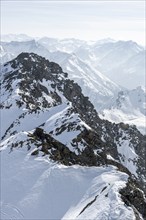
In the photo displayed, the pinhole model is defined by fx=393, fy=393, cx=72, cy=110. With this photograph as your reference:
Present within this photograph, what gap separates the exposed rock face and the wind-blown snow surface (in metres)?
2.20

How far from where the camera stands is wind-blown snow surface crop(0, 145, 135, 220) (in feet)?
150

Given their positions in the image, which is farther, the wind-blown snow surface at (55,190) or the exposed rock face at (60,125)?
the exposed rock face at (60,125)

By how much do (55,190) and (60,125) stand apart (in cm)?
4555

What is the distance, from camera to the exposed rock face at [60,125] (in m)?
67.9

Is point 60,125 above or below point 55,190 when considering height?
below

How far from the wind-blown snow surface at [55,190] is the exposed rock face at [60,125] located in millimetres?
2196

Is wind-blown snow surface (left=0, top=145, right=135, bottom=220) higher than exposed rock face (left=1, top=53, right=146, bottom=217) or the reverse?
higher

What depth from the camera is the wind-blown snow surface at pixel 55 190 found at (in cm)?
4569

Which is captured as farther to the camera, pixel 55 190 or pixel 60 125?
pixel 60 125

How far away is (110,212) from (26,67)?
139384 mm

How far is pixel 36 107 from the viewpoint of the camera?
131375 mm

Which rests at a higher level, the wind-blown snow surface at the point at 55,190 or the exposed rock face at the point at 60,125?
the wind-blown snow surface at the point at 55,190

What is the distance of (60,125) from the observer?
329ft

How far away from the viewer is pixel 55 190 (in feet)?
181
